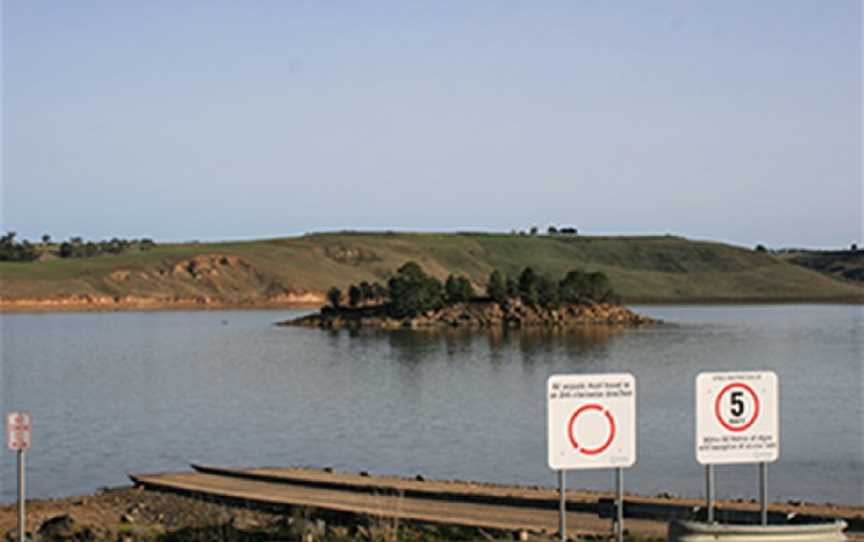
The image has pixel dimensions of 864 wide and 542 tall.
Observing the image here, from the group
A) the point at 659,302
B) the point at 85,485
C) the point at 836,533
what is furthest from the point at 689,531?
the point at 659,302

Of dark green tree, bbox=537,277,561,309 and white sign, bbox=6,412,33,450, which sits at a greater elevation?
dark green tree, bbox=537,277,561,309

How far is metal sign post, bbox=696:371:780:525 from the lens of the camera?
12266mm

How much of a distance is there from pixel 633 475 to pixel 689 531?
17749 mm

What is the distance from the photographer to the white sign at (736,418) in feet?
40.2

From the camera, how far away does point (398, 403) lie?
4556 centimetres

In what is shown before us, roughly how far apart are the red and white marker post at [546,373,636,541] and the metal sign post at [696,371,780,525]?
0.71 metres

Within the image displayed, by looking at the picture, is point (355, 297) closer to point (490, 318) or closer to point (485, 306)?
point (485, 306)

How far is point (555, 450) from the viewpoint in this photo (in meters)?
11.8

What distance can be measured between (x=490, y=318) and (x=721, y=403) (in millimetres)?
92833

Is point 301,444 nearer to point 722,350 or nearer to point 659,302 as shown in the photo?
point 722,350

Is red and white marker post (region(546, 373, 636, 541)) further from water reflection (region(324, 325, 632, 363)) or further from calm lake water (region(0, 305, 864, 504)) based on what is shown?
water reflection (region(324, 325, 632, 363))

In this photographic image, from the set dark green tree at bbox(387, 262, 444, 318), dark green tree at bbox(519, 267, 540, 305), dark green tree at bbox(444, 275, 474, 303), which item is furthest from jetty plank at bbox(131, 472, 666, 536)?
dark green tree at bbox(444, 275, 474, 303)

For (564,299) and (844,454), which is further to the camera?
(564,299)

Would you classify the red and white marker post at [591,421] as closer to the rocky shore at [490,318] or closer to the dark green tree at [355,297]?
the rocky shore at [490,318]
